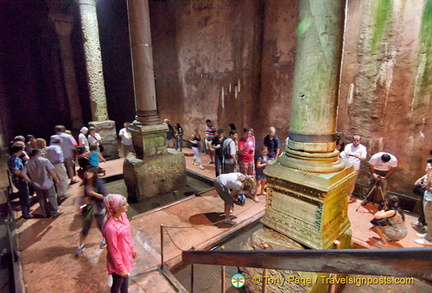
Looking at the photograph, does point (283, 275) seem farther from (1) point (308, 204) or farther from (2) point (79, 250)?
(2) point (79, 250)

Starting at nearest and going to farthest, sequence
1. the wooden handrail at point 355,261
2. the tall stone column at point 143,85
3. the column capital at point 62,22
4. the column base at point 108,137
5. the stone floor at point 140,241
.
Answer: the wooden handrail at point 355,261 → the stone floor at point 140,241 → the tall stone column at point 143,85 → the column base at point 108,137 → the column capital at point 62,22

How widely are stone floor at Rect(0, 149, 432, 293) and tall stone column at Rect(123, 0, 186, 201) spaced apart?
37.5 inches

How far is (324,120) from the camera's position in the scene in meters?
2.61

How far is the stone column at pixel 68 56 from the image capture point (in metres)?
11.3

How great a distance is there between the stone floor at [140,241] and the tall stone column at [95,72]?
3946mm

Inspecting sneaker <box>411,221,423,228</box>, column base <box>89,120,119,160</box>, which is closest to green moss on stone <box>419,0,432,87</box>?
sneaker <box>411,221,423,228</box>

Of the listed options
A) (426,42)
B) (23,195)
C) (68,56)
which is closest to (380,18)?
(426,42)

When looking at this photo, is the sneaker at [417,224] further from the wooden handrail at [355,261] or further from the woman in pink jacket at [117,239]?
the woman in pink jacket at [117,239]

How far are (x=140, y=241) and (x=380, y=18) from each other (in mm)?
6848

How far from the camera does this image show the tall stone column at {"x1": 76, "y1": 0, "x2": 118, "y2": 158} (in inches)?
343

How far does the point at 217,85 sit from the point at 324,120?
23.6 ft

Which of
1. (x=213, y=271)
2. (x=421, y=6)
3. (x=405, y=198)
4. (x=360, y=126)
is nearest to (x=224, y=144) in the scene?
(x=213, y=271)

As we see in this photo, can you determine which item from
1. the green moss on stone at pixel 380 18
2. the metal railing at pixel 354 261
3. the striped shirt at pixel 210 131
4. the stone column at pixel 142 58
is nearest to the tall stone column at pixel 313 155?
the metal railing at pixel 354 261

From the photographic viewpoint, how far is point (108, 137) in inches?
377
